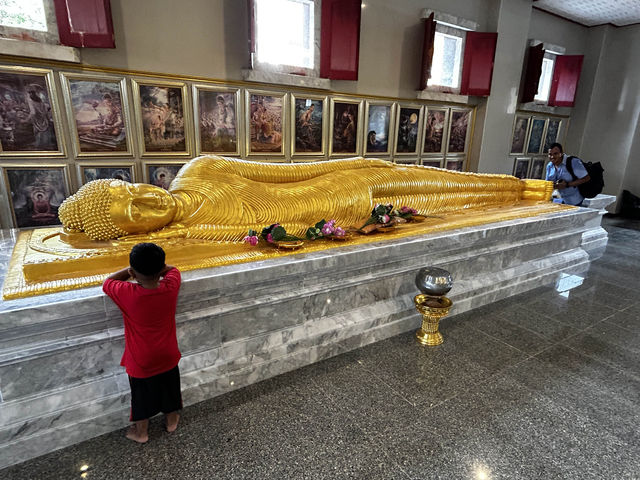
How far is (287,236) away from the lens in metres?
2.38

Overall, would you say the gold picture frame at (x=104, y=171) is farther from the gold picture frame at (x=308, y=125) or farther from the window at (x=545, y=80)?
the window at (x=545, y=80)

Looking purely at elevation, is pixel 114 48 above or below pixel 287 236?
above

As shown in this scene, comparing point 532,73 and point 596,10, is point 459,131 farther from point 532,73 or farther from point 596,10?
point 596,10

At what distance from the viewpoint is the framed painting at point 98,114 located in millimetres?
4094

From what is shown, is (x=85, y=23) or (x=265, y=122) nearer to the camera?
(x=85, y=23)

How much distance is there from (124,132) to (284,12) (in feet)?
9.14

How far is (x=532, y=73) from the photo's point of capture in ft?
25.3

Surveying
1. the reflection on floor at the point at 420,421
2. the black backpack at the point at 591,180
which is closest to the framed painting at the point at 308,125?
the black backpack at the point at 591,180

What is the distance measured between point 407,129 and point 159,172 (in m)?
4.38

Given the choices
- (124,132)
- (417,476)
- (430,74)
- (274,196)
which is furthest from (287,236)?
(430,74)

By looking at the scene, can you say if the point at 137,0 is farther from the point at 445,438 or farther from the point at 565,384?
the point at 565,384

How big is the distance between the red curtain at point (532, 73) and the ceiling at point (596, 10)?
86cm

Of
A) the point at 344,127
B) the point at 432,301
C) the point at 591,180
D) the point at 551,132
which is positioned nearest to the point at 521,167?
the point at 551,132

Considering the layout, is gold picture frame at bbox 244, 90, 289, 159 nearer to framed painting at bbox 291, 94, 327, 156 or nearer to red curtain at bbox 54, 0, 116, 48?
framed painting at bbox 291, 94, 327, 156
